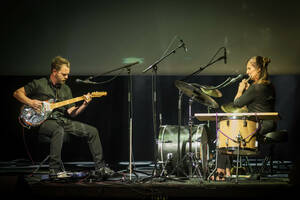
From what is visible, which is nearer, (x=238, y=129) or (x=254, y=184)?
(x=254, y=184)

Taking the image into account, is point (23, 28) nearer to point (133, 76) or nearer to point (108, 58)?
point (108, 58)

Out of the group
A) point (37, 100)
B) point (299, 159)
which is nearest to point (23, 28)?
point (37, 100)

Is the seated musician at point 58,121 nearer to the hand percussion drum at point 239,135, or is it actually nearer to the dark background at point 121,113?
the dark background at point 121,113

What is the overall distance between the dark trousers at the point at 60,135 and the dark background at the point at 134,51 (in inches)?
62.9

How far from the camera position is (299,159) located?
2379 mm

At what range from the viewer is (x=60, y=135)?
15.9ft

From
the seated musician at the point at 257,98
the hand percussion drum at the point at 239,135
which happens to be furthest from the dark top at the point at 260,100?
the hand percussion drum at the point at 239,135

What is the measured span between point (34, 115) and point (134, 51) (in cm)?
220

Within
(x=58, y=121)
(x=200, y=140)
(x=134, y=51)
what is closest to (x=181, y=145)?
(x=200, y=140)

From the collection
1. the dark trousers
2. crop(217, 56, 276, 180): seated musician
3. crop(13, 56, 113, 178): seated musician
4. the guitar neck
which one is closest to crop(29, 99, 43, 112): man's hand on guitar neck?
crop(13, 56, 113, 178): seated musician

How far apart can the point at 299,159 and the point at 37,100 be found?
146 inches

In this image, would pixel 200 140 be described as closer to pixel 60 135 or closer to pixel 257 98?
pixel 257 98

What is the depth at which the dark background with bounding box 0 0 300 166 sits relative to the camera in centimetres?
610

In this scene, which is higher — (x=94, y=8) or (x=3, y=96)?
(x=94, y=8)
